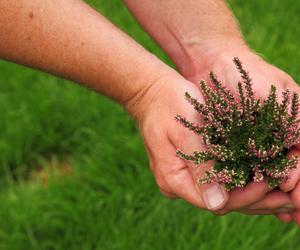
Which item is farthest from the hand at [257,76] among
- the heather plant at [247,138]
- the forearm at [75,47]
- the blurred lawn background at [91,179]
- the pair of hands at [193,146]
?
the blurred lawn background at [91,179]

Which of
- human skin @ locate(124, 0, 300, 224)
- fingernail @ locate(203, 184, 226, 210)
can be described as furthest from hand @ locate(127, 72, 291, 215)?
human skin @ locate(124, 0, 300, 224)

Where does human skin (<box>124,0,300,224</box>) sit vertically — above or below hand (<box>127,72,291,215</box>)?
above

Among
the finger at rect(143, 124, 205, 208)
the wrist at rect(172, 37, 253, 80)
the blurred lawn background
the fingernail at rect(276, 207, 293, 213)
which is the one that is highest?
the wrist at rect(172, 37, 253, 80)

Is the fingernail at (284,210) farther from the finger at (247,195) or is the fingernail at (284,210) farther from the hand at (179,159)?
the finger at (247,195)

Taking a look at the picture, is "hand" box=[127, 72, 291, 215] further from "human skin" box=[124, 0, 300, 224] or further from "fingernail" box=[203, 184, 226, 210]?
"human skin" box=[124, 0, 300, 224]

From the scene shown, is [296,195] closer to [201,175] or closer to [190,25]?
[201,175]
